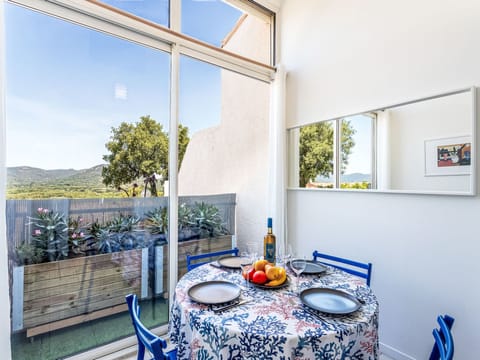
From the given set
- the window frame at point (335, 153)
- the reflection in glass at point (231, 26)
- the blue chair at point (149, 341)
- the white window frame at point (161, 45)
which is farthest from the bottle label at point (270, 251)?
the reflection in glass at point (231, 26)

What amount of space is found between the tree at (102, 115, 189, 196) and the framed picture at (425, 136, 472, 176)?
1.82 metres

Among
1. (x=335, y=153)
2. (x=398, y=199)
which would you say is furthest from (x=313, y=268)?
(x=335, y=153)

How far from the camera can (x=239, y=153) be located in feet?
9.21

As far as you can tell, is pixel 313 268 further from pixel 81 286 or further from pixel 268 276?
pixel 81 286

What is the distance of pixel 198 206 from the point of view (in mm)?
2439

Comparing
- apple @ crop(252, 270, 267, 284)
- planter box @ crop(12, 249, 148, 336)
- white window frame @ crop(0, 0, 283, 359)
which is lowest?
planter box @ crop(12, 249, 148, 336)

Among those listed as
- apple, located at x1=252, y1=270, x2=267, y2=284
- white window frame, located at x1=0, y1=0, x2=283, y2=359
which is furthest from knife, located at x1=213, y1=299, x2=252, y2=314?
white window frame, located at x1=0, y1=0, x2=283, y2=359

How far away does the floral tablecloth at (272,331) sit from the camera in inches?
38.1

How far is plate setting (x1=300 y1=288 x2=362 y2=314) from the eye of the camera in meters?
1.14

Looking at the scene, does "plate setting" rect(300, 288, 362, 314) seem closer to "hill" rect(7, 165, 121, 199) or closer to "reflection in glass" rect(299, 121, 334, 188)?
"reflection in glass" rect(299, 121, 334, 188)

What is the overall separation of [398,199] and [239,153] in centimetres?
150

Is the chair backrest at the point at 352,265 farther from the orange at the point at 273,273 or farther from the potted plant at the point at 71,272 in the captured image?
the potted plant at the point at 71,272

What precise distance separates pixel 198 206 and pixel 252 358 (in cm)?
158

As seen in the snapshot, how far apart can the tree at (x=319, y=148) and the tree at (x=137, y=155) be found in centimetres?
121
